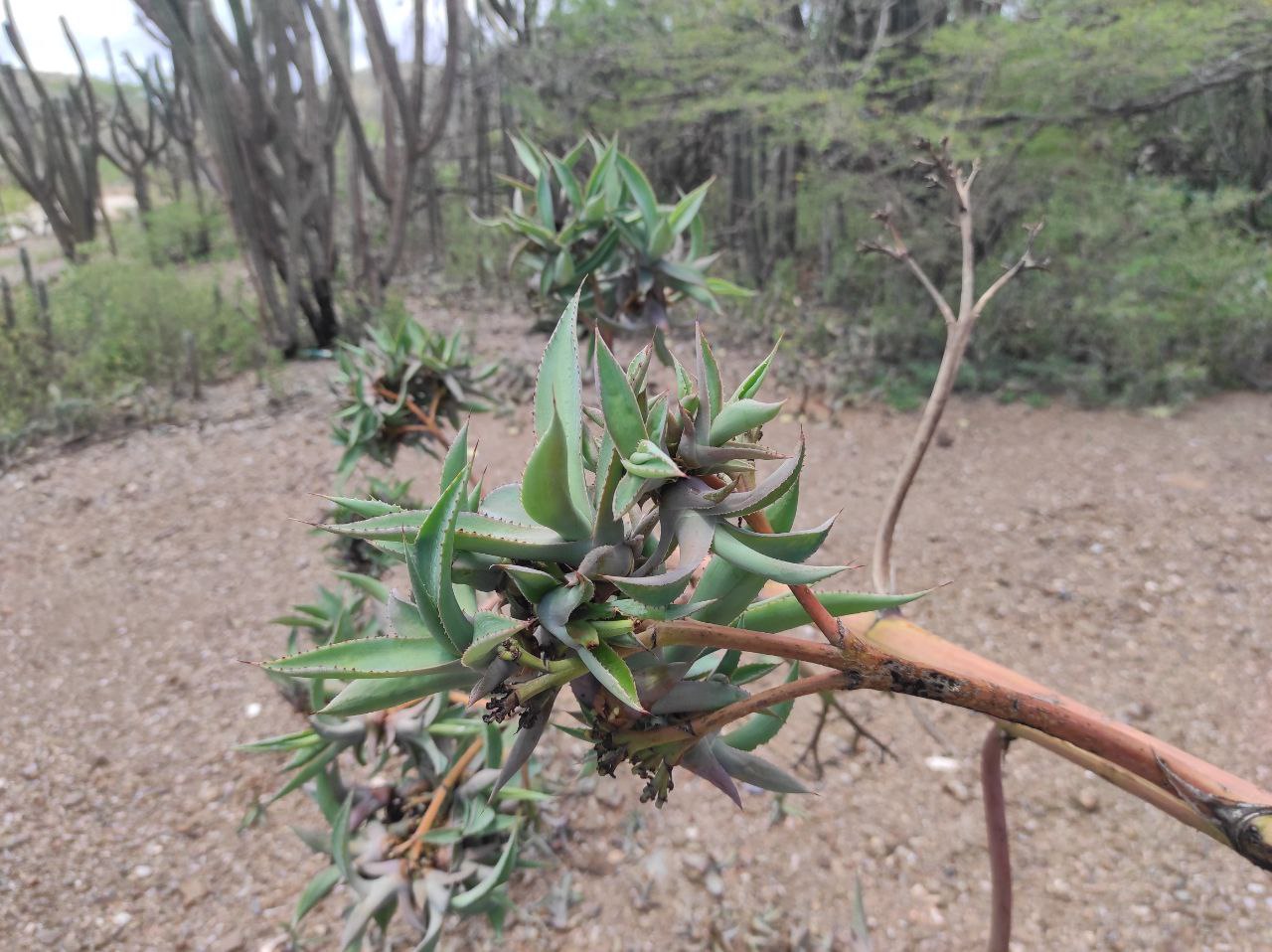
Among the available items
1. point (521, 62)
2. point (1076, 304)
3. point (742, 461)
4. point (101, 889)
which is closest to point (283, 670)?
point (742, 461)

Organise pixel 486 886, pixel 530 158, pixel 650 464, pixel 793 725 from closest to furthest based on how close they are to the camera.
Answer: pixel 650 464 < pixel 486 886 < pixel 530 158 < pixel 793 725

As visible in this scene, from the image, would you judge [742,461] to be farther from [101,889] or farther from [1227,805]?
[101,889]

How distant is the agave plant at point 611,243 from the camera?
103cm

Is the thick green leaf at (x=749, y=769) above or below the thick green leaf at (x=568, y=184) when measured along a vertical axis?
A: below

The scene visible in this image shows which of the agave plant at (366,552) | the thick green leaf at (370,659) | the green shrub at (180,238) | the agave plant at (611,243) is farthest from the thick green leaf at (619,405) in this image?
the green shrub at (180,238)

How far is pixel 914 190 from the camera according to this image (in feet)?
13.8

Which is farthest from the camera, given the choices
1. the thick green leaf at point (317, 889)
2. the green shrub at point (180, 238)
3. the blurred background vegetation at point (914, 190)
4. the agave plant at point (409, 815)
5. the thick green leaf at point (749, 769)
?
the green shrub at point (180, 238)

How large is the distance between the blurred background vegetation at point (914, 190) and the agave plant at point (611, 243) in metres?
2.14

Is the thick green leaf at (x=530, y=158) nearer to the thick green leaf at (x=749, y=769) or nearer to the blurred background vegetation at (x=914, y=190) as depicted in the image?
the thick green leaf at (x=749, y=769)

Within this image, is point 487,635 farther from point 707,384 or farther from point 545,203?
point 545,203

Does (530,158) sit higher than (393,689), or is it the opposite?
(530,158)

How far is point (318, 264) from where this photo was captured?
4.68 metres

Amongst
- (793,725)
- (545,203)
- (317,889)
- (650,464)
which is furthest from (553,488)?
(793,725)

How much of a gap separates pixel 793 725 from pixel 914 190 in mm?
3299
